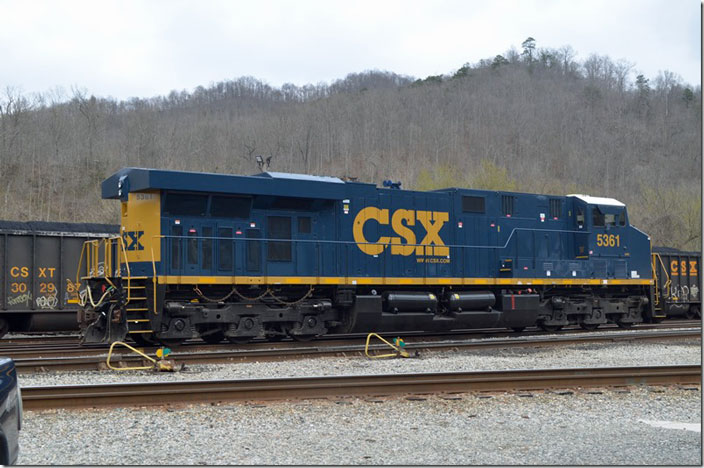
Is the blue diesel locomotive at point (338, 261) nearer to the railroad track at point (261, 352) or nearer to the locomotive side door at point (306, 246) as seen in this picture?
the locomotive side door at point (306, 246)

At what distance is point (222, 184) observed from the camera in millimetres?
14734

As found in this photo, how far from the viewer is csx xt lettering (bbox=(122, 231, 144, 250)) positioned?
47.8 ft

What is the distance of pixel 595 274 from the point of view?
64.1ft

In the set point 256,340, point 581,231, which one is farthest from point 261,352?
point 581,231

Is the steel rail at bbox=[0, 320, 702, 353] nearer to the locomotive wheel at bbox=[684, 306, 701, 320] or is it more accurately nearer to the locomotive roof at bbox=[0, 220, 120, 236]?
the locomotive roof at bbox=[0, 220, 120, 236]

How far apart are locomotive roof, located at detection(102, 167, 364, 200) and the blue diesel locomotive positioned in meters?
0.03

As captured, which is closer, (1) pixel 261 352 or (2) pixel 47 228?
(1) pixel 261 352

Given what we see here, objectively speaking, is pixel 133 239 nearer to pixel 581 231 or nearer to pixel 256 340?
pixel 256 340

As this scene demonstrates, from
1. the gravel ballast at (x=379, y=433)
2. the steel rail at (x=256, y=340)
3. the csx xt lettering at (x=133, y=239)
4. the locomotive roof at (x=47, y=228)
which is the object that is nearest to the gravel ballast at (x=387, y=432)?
the gravel ballast at (x=379, y=433)

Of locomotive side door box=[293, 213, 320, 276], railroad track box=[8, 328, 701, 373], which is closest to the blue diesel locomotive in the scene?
locomotive side door box=[293, 213, 320, 276]

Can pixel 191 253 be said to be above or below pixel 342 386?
above

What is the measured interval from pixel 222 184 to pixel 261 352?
3.64m

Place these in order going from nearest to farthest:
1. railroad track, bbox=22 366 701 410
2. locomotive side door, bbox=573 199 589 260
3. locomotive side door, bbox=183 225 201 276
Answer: railroad track, bbox=22 366 701 410 → locomotive side door, bbox=183 225 201 276 → locomotive side door, bbox=573 199 589 260

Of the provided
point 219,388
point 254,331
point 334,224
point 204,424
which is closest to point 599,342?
point 334,224
